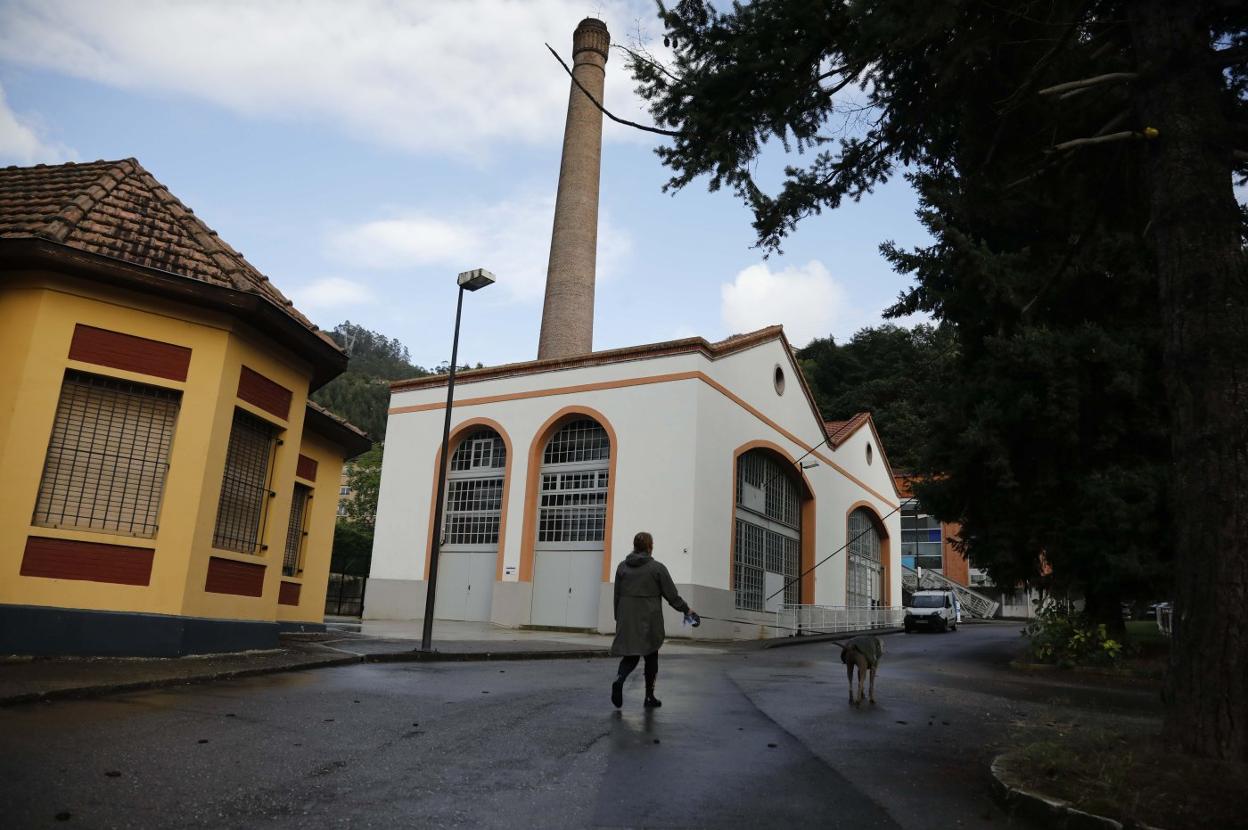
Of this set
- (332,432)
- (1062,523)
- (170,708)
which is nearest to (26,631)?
(170,708)

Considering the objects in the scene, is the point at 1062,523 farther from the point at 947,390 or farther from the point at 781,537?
the point at 781,537

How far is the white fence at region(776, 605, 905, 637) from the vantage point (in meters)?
27.7

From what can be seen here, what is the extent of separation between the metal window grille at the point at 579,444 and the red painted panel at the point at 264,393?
43.5 feet

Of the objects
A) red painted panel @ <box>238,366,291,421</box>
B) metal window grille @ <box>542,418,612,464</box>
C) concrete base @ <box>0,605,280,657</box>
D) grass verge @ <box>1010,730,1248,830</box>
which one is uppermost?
metal window grille @ <box>542,418,612,464</box>

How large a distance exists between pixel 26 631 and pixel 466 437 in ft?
62.9

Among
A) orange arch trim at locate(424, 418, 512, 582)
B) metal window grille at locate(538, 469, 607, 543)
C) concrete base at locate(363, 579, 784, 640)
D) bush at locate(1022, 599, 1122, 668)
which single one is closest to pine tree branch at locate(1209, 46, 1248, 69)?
bush at locate(1022, 599, 1122, 668)

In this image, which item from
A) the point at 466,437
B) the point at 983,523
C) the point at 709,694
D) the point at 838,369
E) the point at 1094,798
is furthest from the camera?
the point at 838,369

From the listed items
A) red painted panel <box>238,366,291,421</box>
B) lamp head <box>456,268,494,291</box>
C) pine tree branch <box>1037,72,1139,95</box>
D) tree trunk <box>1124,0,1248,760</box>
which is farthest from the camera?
lamp head <box>456,268,494,291</box>

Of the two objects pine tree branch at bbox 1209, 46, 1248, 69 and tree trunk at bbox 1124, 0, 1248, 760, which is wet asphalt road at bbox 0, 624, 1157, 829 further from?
pine tree branch at bbox 1209, 46, 1248, 69

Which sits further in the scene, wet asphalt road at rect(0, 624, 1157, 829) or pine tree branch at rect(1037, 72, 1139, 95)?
pine tree branch at rect(1037, 72, 1139, 95)

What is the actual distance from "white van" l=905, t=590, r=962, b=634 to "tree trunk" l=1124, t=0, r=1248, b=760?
93.9 feet

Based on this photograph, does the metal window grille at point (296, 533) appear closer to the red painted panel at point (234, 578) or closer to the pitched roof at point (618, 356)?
the red painted panel at point (234, 578)

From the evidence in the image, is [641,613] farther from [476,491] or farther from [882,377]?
[882,377]

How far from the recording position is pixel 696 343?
23.2m
